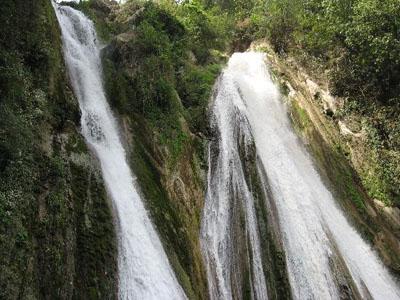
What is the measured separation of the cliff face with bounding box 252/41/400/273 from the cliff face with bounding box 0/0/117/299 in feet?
36.8

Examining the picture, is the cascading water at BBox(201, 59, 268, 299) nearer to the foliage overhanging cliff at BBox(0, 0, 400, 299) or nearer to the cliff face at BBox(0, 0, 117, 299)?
the foliage overhanging cliff at BBox(0, 0, 400, 299)

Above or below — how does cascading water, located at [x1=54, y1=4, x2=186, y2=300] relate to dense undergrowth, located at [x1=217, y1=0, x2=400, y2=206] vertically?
below

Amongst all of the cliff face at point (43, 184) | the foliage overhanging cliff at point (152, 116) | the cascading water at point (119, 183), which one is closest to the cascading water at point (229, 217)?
the foliage overhanging cliff at point (152, 116)

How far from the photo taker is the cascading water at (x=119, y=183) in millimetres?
9727

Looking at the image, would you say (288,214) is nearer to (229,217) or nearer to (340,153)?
(229,217)

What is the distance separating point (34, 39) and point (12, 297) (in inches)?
263

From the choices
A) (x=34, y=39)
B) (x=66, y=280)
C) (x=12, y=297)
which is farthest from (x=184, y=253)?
(x=34, y=39)

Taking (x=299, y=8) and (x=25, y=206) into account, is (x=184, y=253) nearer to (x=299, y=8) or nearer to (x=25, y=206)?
(x=25, y=206)

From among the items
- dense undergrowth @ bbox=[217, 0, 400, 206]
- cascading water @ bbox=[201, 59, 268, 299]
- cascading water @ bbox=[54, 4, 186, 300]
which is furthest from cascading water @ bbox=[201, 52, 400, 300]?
dense undergrowth @ bbox=[217, 0, 400, 206]

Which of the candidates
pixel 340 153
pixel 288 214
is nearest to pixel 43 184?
pixel 288 214

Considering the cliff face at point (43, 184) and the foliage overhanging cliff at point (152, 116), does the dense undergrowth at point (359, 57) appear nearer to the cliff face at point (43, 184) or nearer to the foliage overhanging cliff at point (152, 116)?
the foliage overhanging cliff at point (152, 116)

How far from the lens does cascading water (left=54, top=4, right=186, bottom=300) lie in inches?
383

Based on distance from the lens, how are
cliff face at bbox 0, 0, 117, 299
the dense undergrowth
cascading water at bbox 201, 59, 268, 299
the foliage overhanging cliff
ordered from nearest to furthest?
cliff face at bbox 0, 0, 117, 299, the foliage overhanging cliff, cascading water at bbox 201, 59, 268, 299, the dense undergrowth

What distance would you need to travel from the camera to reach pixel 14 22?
11031 mm
